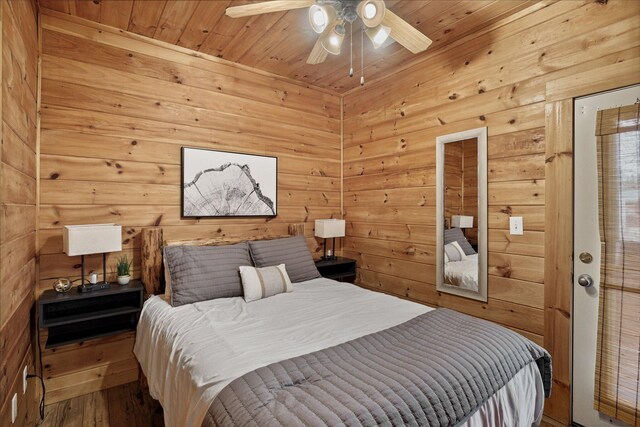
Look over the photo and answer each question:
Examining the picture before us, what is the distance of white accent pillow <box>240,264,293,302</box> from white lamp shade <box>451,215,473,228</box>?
1446 millimetres

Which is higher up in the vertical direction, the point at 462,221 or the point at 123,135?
the point at 123,135

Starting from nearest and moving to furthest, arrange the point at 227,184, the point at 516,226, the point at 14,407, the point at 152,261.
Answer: the point at 14,407, the point at 516,226, the point at 152,261, the point at 227,184

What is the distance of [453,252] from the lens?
8.80 ft

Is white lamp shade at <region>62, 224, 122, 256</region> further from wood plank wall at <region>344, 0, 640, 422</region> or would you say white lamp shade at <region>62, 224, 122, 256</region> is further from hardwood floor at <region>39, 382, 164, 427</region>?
wood plank wall at <region>344, 0, 640, 422</region>

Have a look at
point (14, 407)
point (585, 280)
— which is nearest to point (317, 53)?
point (585, 280)

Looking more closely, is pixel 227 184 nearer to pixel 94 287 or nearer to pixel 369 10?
pixel 94 287

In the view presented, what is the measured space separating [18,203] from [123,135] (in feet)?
3.45

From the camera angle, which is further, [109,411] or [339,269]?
[339,269]

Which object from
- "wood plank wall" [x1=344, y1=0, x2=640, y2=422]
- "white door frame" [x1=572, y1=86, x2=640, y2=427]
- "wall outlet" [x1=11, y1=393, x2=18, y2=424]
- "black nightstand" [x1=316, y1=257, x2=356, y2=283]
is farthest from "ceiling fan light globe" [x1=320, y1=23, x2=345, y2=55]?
"wall outlet" [x1=11, y1=393, x2=18, y2=424]

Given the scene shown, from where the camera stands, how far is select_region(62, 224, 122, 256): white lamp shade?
6.84ft

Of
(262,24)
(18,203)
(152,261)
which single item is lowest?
(152,261)

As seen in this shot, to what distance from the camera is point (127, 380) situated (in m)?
2.54

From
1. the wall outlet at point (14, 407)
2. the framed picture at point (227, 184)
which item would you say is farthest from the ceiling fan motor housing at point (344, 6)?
the wall outlet at point (14, 407)

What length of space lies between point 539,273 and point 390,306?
3.34 feet
